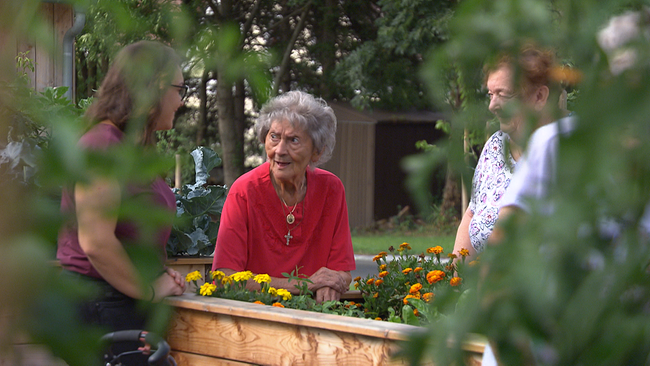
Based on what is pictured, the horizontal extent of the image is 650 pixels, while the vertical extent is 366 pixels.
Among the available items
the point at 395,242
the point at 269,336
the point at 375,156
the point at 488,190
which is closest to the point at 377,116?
the point at 375,156

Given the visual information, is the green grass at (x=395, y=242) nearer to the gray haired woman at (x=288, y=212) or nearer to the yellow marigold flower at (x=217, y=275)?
the gray haired woman at (x=288, y=212)

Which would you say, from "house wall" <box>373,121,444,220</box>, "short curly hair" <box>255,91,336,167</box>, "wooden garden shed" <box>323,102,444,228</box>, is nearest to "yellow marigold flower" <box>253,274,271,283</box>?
"short curly hair" <box>255,91,336,167</box>

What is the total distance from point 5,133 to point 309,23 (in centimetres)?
2104

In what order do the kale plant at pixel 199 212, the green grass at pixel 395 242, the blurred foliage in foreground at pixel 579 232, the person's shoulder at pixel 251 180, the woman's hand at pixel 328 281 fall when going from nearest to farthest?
the blurred foliage in foreground at pixel 579 232
the woman's hand at pixel 328 281
the person's shoulder at pixel 251 180
the kale plant at pixel 199 212
the green grass at pixel 395 242

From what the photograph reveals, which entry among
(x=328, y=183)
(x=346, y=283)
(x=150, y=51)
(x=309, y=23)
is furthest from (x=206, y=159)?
(x=309, y=23)

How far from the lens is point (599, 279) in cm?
54

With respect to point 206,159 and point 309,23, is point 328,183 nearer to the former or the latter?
point 206,159

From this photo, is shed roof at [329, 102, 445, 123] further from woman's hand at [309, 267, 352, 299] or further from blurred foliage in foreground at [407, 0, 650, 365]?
blurred foliage in foreground at [407, 0, 650, 365]

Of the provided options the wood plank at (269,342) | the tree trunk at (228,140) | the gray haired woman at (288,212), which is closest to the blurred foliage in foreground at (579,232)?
the wood plank at (269,342)

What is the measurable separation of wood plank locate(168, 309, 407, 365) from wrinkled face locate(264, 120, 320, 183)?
0.81 m

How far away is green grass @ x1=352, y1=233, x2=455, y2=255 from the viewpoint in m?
15.1

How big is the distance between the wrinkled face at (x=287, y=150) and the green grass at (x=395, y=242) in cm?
1128

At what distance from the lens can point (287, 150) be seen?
311 cm

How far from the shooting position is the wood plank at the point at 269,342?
2.07 meters
